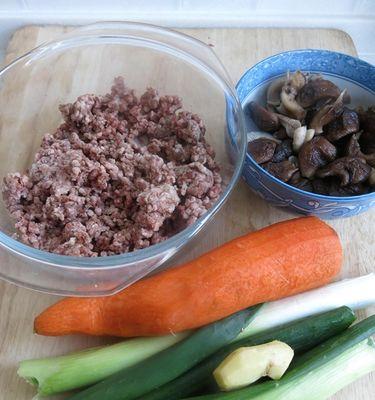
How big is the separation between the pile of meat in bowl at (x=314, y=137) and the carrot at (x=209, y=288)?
0.13 meters

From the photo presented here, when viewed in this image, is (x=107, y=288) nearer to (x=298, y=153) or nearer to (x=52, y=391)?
(x=52, y=391)

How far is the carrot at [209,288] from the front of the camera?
982 millimetres

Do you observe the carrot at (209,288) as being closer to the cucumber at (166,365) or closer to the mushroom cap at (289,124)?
the cucumber at (166,365)

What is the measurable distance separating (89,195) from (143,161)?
133mm

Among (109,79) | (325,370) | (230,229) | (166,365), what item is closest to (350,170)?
(230,229)

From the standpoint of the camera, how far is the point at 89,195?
1038mm

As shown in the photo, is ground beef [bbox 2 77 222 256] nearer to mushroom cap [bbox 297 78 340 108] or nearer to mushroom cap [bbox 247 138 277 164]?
mushroom cap [bbox 247 138 277 164]

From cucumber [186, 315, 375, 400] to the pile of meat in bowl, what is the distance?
302 millimetres

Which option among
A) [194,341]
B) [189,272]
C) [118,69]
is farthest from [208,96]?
[194,341]

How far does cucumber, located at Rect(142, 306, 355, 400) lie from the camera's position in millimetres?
931

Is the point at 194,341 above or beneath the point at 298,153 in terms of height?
beneath

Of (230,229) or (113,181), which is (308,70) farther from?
(113,181)

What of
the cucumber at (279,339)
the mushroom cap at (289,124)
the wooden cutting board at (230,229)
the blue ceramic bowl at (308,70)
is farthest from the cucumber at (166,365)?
the mushroom cap at (289,124)

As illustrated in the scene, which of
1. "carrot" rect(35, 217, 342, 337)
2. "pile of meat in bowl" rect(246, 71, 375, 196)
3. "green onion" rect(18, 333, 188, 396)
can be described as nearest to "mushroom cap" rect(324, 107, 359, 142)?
"pile of meat in bowl" rect(246, 71, 375, 196)
